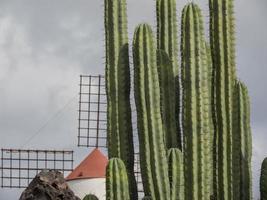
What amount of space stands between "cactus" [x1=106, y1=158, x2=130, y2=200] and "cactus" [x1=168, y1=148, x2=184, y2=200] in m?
0.99

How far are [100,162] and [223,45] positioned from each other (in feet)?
56.9

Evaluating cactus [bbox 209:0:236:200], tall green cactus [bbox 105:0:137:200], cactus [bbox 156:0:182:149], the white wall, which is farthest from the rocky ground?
the white wall

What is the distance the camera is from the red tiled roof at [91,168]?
3344 centimetres

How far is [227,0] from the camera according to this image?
17.5m

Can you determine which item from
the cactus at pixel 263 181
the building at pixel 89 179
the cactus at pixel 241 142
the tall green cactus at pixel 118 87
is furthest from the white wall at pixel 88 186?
the cactus at pixel 263 181

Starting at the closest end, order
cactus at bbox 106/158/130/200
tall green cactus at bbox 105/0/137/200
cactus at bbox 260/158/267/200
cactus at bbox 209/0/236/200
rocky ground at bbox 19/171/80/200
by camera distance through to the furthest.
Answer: cactus at bbox 106/158/130/200 < cactus at bbox 260/158/267/200 < tall green cactus at bbox 105/0/137/200 < cactus at bbox 209/0/236/200 < rocky ground at bbox 19/171/80/200

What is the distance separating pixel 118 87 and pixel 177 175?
1830 millimetres

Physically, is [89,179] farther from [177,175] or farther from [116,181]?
[116,181]

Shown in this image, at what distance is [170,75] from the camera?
1741cm

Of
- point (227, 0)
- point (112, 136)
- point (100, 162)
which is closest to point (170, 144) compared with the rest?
point (112, 136)

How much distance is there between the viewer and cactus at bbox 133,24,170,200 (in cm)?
1612

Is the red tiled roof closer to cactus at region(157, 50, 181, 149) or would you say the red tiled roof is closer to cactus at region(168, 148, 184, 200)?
cactus at region(157, 50, 181, 149)

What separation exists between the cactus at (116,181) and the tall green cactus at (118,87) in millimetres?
1152

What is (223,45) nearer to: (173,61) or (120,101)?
(173,61)
